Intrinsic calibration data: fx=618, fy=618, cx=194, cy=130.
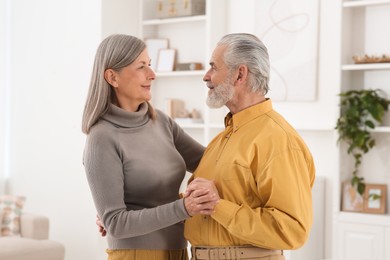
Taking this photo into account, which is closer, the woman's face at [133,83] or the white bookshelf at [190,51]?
the woman's face at [133,83]

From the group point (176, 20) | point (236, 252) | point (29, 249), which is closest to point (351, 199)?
point (176, 20)

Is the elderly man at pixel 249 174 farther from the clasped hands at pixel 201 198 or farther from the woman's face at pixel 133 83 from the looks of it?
the woman's face at pixel 133 83

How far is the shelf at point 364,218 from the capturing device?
4.34m

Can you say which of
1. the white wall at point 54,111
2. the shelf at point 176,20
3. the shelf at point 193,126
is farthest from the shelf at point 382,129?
the white wall at point 54,111

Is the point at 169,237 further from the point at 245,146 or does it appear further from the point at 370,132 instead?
the point at 370,132

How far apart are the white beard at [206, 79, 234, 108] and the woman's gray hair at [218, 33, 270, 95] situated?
0.07 m

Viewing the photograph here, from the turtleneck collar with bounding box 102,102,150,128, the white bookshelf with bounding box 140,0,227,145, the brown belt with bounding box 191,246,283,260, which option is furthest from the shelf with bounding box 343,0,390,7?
the brown belt with bounding box 191,246,283,260

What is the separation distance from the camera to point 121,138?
2.35 metres

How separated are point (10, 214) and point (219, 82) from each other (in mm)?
3381

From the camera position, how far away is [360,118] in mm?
4441

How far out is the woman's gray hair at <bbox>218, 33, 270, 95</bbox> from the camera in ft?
7.39

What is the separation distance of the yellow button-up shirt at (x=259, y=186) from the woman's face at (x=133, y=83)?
1.26ft

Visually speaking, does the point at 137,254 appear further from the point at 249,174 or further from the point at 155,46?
the point at 155,46

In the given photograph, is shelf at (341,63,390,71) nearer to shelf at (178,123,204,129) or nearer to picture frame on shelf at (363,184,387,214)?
picture frame on shelf at (363,184,387,214)
